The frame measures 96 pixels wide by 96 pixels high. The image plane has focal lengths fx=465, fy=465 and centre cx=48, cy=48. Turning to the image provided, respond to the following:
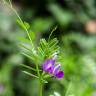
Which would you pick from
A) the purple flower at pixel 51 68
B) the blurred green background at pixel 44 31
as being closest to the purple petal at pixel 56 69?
the purple flower at pixel 51 68

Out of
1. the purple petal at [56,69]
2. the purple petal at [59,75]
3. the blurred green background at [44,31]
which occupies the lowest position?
the purple petal at [59,75]

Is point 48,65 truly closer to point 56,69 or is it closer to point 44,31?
point 56,69

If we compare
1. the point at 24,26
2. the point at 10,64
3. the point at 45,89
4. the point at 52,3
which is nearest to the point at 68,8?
the point at 52,3

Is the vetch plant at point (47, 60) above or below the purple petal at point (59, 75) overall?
above

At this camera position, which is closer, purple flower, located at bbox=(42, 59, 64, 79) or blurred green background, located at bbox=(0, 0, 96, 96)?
purple flower, located at bbox=(42, 59, 64, 79)

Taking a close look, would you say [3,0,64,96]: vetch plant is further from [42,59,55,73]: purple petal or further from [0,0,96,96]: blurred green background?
[0,0,96,96]: blurred green background

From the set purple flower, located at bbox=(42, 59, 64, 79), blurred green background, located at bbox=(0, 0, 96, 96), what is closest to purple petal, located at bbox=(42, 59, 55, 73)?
purple flower, located at bbox=(42, 59, 64, 79)

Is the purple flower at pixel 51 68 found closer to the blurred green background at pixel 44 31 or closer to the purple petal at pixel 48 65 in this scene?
the purple petal at pixel 48 65
